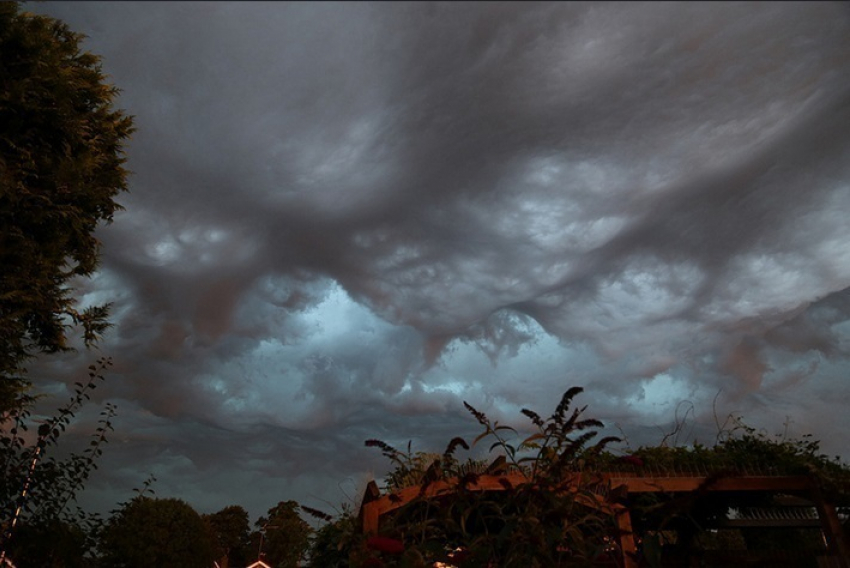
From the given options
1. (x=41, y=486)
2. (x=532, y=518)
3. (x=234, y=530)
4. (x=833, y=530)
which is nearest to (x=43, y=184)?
(x=41, y=486)

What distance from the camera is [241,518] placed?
35.9 metres

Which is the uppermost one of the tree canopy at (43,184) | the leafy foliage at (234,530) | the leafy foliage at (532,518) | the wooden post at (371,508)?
the tree canopy at (43,184)

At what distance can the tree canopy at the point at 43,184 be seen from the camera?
9.61m

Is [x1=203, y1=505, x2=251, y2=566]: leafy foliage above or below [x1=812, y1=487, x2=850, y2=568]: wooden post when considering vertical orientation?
above

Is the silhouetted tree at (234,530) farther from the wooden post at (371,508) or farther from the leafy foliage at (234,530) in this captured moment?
the wooden post at (371,508)

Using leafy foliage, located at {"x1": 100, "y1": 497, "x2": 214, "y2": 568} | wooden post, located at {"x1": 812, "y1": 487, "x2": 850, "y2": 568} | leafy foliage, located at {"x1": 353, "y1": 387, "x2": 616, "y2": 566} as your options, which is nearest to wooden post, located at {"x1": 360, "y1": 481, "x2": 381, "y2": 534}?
leafy foliage, located at {"x1": 353, "y1": 387, "x2": 616, "y2": 566}

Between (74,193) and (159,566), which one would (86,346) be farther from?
(159,566)

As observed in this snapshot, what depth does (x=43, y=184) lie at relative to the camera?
1032 cm

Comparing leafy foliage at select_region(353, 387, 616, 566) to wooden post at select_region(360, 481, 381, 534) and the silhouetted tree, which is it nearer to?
wooden post at select_region(360, 481, 381, 534)

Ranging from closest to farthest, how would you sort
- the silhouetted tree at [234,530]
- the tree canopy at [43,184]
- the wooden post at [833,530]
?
the wooden post at [833,530], the tree canopy at [43,184], the silhouetted tree at [234,530]

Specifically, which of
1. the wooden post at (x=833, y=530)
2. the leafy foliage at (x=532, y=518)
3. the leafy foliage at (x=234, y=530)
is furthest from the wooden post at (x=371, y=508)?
the leafy foliage at (x=234, y=530)

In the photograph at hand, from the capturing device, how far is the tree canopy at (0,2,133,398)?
961 centimetres

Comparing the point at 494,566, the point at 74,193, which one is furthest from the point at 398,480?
the point at 74,193

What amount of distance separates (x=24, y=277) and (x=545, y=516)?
1061 cm
